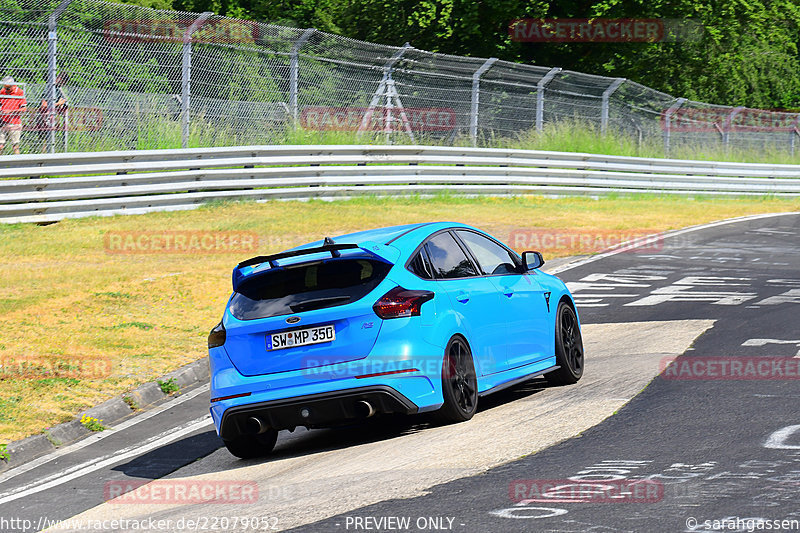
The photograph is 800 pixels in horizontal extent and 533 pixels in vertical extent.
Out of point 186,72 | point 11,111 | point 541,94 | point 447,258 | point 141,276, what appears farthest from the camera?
point 541,94

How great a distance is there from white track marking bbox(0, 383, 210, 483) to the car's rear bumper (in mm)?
1901

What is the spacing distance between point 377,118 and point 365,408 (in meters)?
18.1

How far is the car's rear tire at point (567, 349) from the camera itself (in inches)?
354

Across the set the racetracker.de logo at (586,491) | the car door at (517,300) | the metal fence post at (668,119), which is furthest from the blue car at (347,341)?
the metal fence post at (668,119)

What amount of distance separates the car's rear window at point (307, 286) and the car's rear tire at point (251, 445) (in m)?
0.86

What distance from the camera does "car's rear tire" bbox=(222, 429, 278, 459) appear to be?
7660 millimetres

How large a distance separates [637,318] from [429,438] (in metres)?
5.22

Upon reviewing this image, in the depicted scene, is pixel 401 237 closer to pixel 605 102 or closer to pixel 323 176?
pixel 323 176

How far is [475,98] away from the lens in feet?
87.1

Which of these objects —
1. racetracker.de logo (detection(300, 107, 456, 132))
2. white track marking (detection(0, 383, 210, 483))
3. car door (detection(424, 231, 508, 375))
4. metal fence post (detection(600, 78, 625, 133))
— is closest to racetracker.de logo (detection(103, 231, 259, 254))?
racetracker.de logo (detection(300, 107, 456, 132))

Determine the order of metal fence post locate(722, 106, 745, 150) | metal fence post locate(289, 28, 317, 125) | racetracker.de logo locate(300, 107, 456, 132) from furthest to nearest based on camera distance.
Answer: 1. metal fence post locate(722, 106, 745, 150)
2. racetracker.de logo locate(300, 107, 456, 132)
3. metal fence post locate(289, 28, 317, 125)

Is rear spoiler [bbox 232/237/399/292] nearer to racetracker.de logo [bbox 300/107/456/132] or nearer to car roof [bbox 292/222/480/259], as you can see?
car roof [bbox 292/222/480/259]

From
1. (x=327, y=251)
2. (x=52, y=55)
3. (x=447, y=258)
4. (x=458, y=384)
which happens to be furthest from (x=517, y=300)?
(x=52, y=55)

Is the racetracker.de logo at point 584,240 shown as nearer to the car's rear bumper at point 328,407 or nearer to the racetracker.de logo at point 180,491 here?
the car's rear bumper at point 328,407
